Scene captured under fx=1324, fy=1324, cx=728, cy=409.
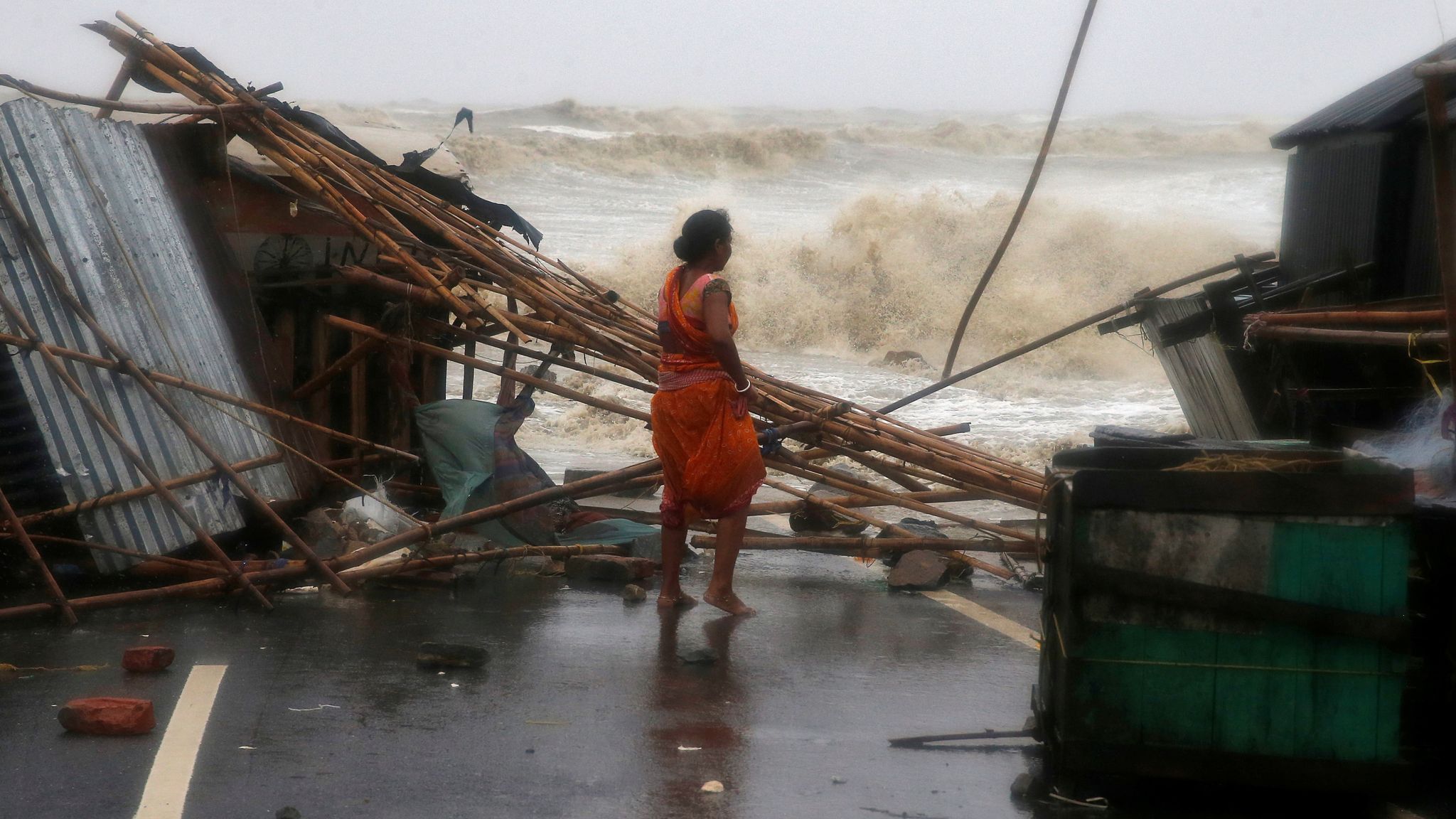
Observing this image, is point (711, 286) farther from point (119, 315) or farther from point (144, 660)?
point (119, 315)

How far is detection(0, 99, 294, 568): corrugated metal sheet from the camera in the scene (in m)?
5.61

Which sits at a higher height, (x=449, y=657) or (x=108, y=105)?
(x=108, y=105)

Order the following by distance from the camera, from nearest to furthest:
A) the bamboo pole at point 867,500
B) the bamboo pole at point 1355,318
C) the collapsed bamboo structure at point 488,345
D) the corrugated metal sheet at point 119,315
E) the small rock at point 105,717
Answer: the small rock at point 105,717 → the bamboo pole at point 1355,318 → the corrugated metal sheet at point 119,315 → the collapsed bamboo structure at point 488,345 → the bamboo pole at point 867,500

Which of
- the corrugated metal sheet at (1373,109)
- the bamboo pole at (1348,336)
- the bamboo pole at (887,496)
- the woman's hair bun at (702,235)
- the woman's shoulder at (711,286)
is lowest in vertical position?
the bamboo pole at (887,496)

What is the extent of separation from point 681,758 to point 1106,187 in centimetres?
5124

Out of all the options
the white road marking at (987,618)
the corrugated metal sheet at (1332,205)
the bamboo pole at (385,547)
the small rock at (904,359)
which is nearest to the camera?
the bamboo pole at (385,547)

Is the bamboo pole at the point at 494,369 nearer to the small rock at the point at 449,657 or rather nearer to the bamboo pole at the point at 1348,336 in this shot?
the small rock at the point at 449,657

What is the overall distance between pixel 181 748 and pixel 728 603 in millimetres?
2542

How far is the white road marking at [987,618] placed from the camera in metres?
5.46

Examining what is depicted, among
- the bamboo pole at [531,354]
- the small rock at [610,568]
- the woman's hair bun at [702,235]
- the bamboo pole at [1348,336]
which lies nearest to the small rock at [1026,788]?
the bamboo pole at [1348,336]

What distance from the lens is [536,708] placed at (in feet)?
13.7

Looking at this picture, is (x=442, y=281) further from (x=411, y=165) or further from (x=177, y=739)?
(x=177, y=739)

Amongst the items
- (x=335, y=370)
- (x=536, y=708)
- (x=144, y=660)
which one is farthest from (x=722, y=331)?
(x=335, y=370)

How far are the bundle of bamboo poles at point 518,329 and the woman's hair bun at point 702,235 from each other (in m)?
0.96
